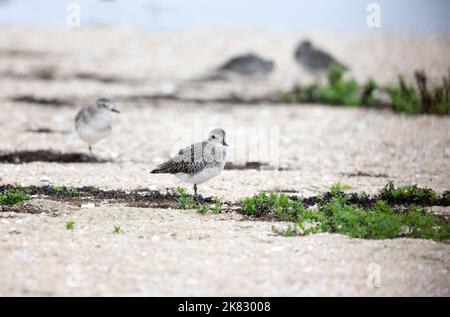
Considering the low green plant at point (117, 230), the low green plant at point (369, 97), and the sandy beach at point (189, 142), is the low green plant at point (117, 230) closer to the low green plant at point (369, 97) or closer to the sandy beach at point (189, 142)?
the sandy beach at point (189, 142)

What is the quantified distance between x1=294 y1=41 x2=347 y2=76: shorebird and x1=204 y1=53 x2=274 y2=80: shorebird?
87cm

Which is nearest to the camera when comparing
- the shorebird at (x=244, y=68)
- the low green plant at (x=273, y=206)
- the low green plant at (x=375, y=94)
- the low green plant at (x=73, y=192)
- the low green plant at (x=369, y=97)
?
the low green plant at (x=273, y=206)

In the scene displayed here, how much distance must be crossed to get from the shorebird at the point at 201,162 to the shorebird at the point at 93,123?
292 centimetres

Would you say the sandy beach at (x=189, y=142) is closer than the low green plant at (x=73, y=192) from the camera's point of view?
Yes

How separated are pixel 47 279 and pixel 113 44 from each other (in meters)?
16.5

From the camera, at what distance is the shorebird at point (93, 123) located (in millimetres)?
12078

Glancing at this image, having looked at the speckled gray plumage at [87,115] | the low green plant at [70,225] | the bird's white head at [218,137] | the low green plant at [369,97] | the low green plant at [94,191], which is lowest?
the low green plant at [70,225]

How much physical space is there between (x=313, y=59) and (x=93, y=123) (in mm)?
9080

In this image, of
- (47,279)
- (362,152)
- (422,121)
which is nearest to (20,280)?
(47,279)

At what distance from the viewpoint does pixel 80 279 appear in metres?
6.73

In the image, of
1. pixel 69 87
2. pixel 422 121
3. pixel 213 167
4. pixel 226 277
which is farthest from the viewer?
pixel 69 87

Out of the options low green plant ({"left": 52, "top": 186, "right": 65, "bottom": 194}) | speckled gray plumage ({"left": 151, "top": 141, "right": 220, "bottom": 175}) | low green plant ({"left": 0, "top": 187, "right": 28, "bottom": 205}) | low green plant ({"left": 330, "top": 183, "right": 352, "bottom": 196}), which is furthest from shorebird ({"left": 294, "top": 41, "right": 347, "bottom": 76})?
low green plant ({"left": 0, "top": 187, "right": 28, "bottom": 205})

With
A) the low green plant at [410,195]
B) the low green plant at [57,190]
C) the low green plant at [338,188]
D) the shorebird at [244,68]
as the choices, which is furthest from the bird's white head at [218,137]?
the shorebird at [244,68]
